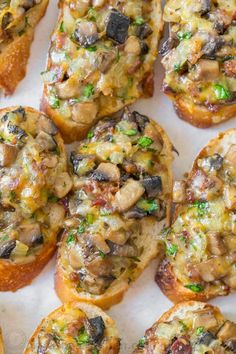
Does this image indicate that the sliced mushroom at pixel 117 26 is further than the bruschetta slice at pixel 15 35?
No

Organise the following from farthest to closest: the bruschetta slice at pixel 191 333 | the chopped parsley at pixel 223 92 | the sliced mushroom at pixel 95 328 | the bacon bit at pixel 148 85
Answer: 1. the bacon bit at pixel 148 85
2. the chopped parsley at pixel 223 92
3. the sliced mushroom at pixel 95 328
4. the bruschetta slice at pixel 191 333

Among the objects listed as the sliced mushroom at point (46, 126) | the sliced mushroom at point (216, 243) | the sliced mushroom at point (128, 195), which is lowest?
the sliced mushroom at point (216, 243)

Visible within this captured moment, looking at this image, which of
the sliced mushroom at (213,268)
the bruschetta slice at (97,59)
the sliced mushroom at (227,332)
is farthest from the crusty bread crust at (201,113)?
the sliced mushroom at (227,332)

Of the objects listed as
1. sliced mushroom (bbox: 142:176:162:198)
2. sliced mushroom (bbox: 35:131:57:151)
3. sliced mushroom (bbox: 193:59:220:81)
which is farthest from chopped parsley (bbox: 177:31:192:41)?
sliced mushroom (bbox: 35:131:57:151)

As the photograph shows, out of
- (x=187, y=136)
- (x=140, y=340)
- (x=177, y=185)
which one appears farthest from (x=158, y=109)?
(x=140, y=340)

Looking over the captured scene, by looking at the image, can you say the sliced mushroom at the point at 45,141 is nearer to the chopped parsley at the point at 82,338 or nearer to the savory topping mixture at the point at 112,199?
the savory topping mixture at the point at 112,199

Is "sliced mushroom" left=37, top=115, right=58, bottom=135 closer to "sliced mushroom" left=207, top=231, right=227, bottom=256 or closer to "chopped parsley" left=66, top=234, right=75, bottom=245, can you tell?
"chopped parsley" left=66, top=234, right=75, bottom=245

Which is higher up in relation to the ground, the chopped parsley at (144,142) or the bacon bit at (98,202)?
the chopped parsley at (144,142)

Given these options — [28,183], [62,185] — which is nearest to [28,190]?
[28,183]
